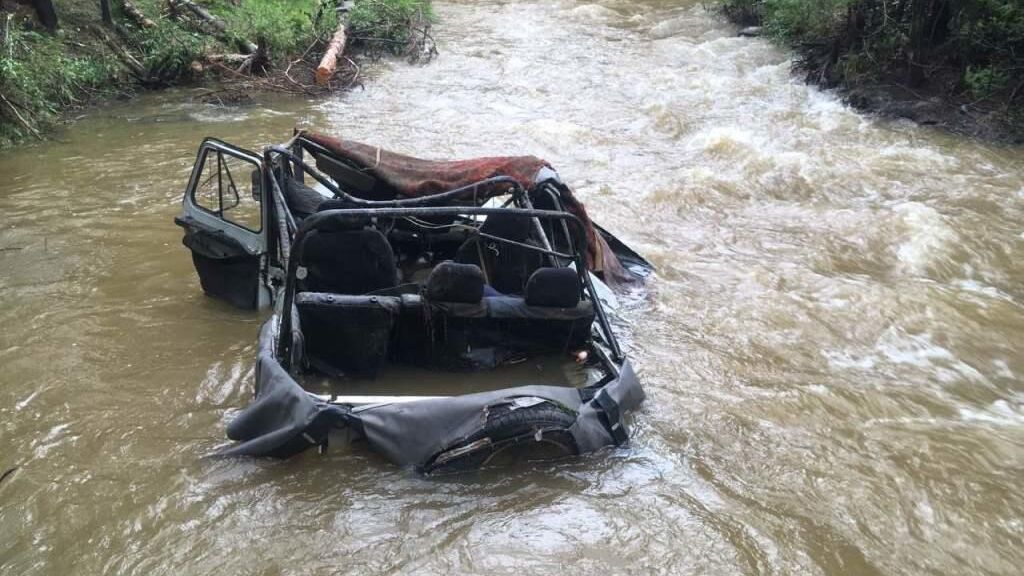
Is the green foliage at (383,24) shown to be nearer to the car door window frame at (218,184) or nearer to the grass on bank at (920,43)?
the grass on bank at (920,43)

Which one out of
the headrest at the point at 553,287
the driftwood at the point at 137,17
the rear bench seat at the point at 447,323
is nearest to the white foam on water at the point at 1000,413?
the rear bench seat at the point at 447,323

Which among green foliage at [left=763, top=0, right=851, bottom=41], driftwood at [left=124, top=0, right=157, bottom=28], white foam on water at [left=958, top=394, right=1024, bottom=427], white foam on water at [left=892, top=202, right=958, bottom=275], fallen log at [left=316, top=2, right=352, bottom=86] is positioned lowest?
white foam on water at [left=892, top=202, right=958, bottom=275]

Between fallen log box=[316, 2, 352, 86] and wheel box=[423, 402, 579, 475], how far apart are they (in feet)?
40.9

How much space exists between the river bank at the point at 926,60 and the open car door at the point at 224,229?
11273 mm

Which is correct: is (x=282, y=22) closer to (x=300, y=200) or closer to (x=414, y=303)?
(x=300, y=200)

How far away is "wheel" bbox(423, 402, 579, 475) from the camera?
4449mm

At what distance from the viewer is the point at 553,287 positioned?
18.0 feet

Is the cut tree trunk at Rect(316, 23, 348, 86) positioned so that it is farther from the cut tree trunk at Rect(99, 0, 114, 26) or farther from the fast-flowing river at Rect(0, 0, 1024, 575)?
the cut tree trunk at Rect(99, 0, 114, 26)

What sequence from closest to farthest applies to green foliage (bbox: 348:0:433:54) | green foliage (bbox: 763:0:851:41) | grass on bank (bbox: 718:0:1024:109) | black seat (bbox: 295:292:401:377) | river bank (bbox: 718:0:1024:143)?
black seat (bbox: 295:292:401:377), river bank (bbox: 718:0:1024:143), grass on bank (bbox: 718:0:1024:109), green foliage (bbox: 763:0:851:41), green foliage (bbox: 348:0:433:54)

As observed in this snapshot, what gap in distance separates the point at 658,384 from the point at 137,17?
1385cm

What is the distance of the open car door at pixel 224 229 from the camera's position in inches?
260

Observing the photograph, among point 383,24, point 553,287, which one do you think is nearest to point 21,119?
point 383,24

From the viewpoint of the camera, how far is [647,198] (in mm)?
10484

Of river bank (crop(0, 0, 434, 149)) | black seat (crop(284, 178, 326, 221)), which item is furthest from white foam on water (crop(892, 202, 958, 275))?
river bank (crop(0, 0, 434, 149))
